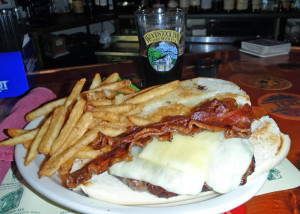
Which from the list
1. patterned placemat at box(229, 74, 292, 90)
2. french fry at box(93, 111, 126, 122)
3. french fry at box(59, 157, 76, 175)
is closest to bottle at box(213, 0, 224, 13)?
patterned placemat at box(229, 74, 292, 90)

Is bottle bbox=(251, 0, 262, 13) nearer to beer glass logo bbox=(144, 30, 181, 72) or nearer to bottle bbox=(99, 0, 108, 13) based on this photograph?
bottle bbox=(99, 0, 108, 13)

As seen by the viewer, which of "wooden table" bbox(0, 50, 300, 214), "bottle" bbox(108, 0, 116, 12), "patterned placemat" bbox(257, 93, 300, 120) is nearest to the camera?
"wooden table" bbox(0, 50, 300, 214)

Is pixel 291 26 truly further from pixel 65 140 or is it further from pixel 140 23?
pixel 65 140

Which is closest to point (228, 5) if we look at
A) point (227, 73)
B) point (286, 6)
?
point (286, 6)

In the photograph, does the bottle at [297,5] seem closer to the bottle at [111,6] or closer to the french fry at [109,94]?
the bottle at [111,6]

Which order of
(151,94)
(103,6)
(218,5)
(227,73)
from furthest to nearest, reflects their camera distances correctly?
1. (103,6)
2. (218,5)
3. (227,73)
4. (151,94)

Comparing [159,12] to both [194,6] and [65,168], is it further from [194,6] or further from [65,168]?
[194,6]
